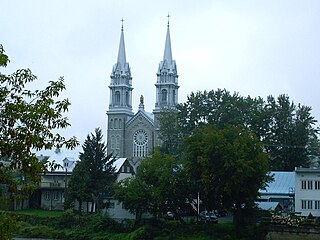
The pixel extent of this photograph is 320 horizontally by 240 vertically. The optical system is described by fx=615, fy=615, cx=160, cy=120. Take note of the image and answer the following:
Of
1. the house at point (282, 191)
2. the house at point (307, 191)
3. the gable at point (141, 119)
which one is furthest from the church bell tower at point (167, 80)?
the house at point (307, 191)

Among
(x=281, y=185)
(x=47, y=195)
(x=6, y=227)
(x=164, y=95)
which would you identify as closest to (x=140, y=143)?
(x=164, y=95)

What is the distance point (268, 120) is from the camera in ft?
252

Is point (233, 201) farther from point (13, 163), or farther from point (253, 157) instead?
point (13, 163)

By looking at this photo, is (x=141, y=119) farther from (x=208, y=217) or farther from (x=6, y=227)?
(x=6, y=227)

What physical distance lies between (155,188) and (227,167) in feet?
27.0

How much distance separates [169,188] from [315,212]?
57.9 feet

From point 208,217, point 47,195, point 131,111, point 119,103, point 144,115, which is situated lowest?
point 208,217

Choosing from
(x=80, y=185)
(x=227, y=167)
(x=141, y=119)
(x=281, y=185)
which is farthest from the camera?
(x=141, y=119)

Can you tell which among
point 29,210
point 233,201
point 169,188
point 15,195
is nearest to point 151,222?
point 169,188

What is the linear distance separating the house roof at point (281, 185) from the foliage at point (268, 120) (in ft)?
19.6

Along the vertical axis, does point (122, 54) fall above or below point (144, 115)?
above

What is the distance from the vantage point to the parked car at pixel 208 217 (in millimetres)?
55938

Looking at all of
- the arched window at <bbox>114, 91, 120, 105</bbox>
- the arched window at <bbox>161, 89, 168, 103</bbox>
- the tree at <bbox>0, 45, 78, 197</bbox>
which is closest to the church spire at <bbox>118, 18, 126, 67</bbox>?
the arched window at <bbox>114, 91, 120, 105</bbox>

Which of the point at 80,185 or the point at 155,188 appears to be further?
the point at 80,185
